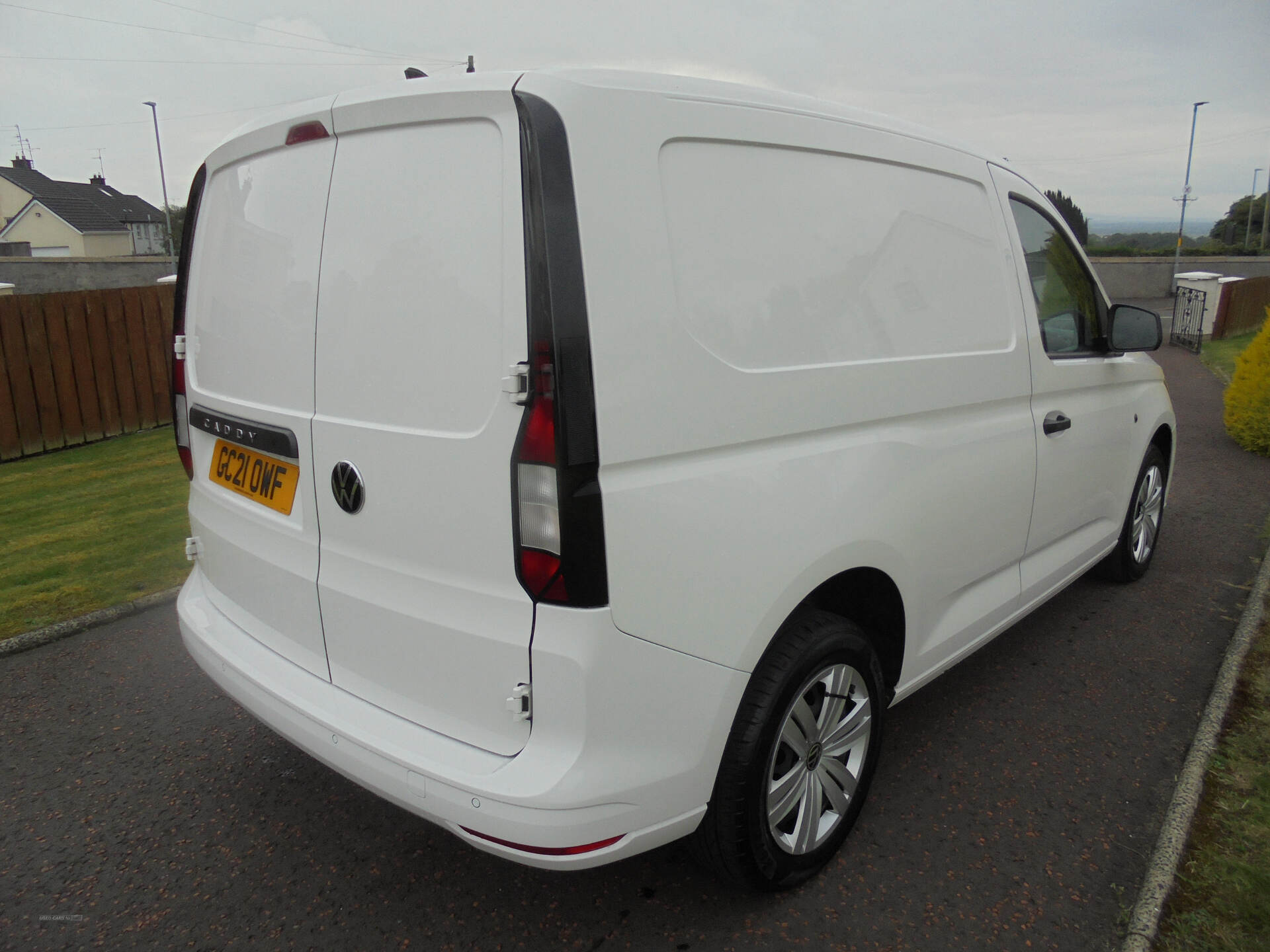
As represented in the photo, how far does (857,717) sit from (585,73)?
1834 mm

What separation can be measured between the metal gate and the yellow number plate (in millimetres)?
18508

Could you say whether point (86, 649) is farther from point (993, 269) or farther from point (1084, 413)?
point (1084, 413)

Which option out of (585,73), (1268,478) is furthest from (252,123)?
(1268,478)

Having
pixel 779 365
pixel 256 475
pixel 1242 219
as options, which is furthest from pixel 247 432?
pixel 1242 219

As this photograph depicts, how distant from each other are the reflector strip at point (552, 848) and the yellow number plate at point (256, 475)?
0.98 metres

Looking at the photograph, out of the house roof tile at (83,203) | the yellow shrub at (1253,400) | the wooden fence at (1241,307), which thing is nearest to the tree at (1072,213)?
the wooden fence at (1241,307)

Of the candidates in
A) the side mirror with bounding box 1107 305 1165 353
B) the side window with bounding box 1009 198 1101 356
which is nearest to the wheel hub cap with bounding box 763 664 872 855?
the side window with bounding box 1009 198 1101 356

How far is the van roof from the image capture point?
180cm

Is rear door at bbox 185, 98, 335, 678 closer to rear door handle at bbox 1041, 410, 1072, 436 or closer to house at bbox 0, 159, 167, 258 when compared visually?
rear door handle at bbox 1041, 410, 1072, 436

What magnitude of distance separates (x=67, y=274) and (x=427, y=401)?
135ft

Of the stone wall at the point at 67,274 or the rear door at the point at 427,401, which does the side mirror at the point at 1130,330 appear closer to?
the rear door at the point at 427,401

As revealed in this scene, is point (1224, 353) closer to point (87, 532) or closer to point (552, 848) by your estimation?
point (87, 532)

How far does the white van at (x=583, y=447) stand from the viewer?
1785 mm

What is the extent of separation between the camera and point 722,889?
8.14 feet
